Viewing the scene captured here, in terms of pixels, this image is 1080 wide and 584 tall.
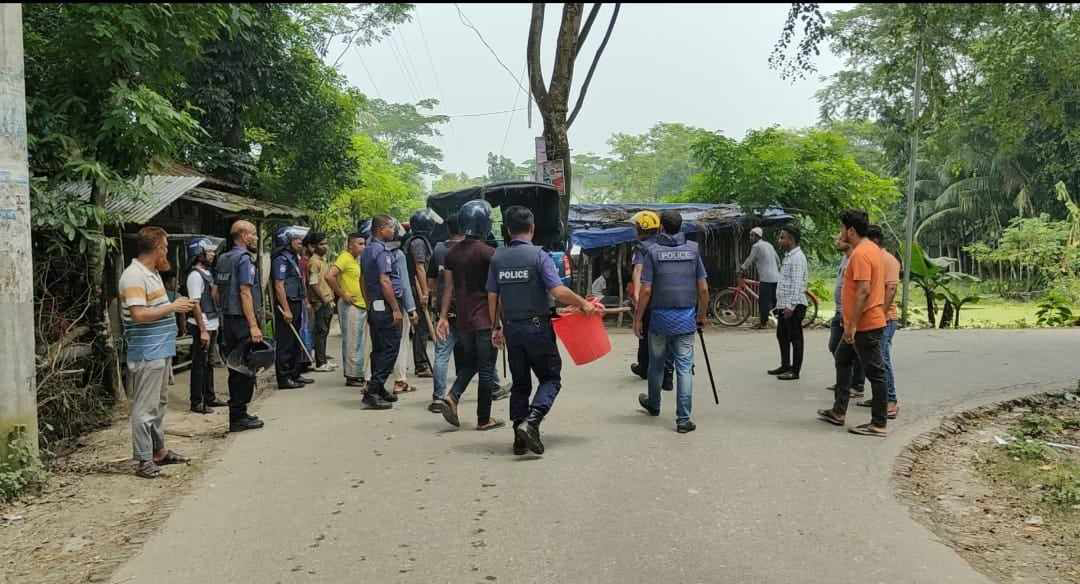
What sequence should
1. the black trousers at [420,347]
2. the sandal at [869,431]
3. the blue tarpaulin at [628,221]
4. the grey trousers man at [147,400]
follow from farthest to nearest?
1. the blue tarpaulin at [628,221]
2. the black trousers at [420,347]
3. the sandal at [869,431]
4. the grey trousers man at [147,400]

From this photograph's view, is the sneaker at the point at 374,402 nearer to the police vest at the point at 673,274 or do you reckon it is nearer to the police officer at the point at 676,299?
the police officer at the point at 676,299

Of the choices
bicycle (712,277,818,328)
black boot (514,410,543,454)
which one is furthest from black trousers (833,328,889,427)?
bicycle (712,277,818,328)

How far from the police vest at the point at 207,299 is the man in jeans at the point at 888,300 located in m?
A: 6.43

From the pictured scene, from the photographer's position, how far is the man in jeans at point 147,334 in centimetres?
582

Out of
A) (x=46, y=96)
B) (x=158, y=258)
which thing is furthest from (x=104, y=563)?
(x=46, y=96)

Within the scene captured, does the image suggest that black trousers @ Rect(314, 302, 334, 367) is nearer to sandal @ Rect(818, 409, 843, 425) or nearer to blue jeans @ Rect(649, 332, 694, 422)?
blue jeans @ Rect(649, 332, 694, 422)

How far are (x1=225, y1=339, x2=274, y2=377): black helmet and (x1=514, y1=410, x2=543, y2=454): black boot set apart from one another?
2425 mm

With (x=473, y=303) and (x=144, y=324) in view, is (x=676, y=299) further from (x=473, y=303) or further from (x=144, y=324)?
(x=144, y=324)

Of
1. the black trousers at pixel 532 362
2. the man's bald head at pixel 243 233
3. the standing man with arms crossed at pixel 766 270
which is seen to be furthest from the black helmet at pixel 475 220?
the standing man with arms crossed at pixel 766 270

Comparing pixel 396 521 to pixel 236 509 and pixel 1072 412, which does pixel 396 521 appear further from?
pixel 1072 412

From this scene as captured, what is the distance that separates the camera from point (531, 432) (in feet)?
20.5

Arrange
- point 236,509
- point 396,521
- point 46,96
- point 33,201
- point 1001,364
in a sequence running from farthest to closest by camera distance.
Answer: point 1001,364, point 46,96, point 33,201, point 236,509, point 396,521

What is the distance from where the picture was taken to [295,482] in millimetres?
5848

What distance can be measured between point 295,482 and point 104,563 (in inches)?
58.0
